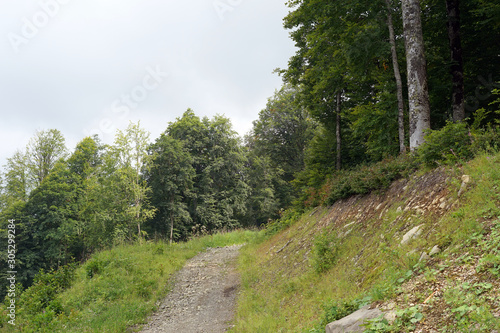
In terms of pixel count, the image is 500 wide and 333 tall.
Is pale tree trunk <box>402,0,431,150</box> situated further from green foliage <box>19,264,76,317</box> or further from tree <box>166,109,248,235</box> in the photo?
tree <box>166,109,248,235</box>

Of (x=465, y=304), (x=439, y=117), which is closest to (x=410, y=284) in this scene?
(x=465, y=304)

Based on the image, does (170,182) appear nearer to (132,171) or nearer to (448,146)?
(132,171)

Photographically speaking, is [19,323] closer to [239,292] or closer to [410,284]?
[239,292]

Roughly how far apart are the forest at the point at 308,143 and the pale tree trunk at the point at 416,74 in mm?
30

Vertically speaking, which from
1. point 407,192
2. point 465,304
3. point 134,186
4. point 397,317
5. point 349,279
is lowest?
point 349,279

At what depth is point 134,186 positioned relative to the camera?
20812 millimetres

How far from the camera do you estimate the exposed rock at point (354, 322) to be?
11.2 feet

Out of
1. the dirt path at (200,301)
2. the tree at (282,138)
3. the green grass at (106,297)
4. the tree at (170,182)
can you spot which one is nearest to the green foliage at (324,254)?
the dirt path at (200,301)

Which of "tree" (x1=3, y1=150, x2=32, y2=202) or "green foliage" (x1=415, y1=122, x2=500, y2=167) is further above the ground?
"tree" (x1=3, y1=150, x2=32, y2=202)

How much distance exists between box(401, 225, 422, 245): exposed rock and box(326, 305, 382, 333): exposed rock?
5.19 ft

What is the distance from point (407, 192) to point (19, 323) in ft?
37.8

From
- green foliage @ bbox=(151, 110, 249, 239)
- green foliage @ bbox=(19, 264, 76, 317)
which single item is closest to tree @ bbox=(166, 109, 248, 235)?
green foliage @ bbox=(151, 110, 249, 239)

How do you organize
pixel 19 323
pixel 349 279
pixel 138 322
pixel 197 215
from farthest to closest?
pixel 197 215 < pixel 19 323 < pixel 138 322 < pixel 349 279

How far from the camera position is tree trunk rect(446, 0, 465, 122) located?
868cm
